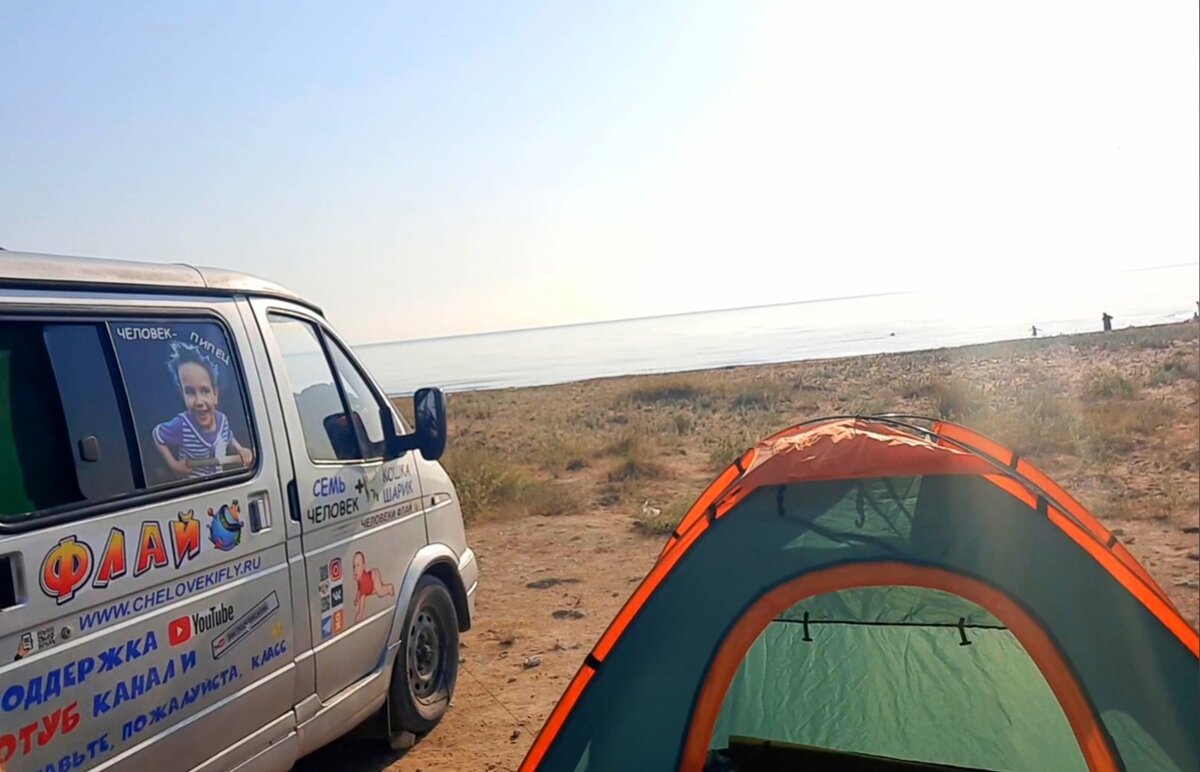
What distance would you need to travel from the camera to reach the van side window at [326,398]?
183 inches

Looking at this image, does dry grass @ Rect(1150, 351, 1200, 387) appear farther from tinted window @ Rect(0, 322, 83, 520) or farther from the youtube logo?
tinted window @ Rect(0, 322, 83, 520)

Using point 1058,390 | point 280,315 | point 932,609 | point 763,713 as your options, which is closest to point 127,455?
point 280,315

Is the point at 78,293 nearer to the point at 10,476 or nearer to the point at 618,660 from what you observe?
the point at 10,476

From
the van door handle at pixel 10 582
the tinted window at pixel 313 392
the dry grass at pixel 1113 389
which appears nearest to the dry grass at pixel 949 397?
the dry grass at pixel 1113 389

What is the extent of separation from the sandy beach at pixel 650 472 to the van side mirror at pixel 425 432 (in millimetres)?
1570

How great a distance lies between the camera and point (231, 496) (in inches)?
153

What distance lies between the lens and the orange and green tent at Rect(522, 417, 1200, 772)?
3.10 metres

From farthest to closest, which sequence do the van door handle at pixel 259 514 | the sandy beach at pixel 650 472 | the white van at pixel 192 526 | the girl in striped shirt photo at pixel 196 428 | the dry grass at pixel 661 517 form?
the dry grass at pixel 661 517
the sandy beach at pixel 650 472
the van door handle at pixel 259 514
the girl in striped shirt photo at pixel 196 428
the white van at pixel 192 526

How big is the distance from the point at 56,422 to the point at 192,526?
614mm

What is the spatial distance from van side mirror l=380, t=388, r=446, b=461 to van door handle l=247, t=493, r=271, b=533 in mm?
1129

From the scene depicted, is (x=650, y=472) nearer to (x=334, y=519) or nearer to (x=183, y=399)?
(x=334, y=519)

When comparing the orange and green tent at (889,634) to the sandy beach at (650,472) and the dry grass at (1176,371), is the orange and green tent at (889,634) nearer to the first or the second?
the sandy beach at (650,472)

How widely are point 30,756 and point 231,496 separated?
1.18 metres

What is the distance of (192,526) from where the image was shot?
12.0 feet
